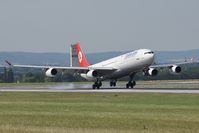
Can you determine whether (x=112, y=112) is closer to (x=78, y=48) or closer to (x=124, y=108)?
(x=124, y=108)

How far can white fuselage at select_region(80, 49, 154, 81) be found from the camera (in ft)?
276

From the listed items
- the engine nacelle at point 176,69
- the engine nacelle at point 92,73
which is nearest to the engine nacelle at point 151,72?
the engine nacelle at point 176,69

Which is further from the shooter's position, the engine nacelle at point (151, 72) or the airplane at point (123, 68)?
the engine nacelle at point (151, 72)

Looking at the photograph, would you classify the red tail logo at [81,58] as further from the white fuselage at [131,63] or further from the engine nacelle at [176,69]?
the engine nacelle at [176,69]

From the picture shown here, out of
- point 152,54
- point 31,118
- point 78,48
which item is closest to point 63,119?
point 31,118

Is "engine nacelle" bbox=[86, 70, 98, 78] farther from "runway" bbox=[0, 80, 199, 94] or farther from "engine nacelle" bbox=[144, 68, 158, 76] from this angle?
"engine nacelle" bbox=[144, 68, 158, 76]

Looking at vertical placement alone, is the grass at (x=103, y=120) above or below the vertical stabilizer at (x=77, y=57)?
below

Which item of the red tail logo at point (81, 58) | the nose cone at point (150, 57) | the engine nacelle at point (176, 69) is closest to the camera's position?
the nose cone at point (150, 57)

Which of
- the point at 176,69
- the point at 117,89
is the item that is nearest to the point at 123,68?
the point at 117,89

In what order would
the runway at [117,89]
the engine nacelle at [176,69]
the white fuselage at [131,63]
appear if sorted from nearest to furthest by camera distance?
the runway at [117,89] < the white fuselage at [131,63] < the engine nacelle at [176,69]

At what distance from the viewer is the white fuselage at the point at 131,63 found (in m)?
84.2

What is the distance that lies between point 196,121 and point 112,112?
806 centimetres

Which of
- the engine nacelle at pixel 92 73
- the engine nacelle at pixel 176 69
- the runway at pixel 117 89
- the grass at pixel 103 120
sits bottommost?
the grass at pixel 103 120

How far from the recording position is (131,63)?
85.4 meters
